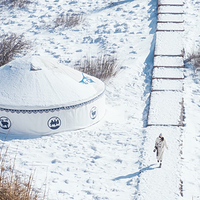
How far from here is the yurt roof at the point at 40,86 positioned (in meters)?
9.15

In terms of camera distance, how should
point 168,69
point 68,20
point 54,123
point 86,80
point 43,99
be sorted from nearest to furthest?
point 43,99 → point 54,123 → point 86,80 → point 168,69 → point 68,20

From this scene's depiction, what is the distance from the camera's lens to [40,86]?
9367mm

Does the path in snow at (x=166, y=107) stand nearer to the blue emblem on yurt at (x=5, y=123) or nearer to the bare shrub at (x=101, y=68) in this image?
the bare shrub at (x=101, y=68)

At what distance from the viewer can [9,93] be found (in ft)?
30.6

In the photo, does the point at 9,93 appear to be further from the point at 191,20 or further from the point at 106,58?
the point at 191,20

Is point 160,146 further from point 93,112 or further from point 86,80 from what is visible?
point 86,80

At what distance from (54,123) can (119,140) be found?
4.67 feet

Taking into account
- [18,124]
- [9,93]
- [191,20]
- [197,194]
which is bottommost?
[197,194]

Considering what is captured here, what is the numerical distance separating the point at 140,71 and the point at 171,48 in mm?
1519

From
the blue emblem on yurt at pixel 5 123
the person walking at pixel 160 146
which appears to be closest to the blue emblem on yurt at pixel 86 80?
the blue emblem on yurt at pixel 5 123

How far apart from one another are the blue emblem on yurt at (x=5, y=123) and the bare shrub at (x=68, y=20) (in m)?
6.66

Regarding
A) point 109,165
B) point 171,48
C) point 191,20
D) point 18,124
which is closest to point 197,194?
point 109,165

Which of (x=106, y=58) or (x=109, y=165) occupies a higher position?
(x=106, y=58)

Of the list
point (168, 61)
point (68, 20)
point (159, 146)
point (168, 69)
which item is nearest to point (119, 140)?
point (159, 146)
